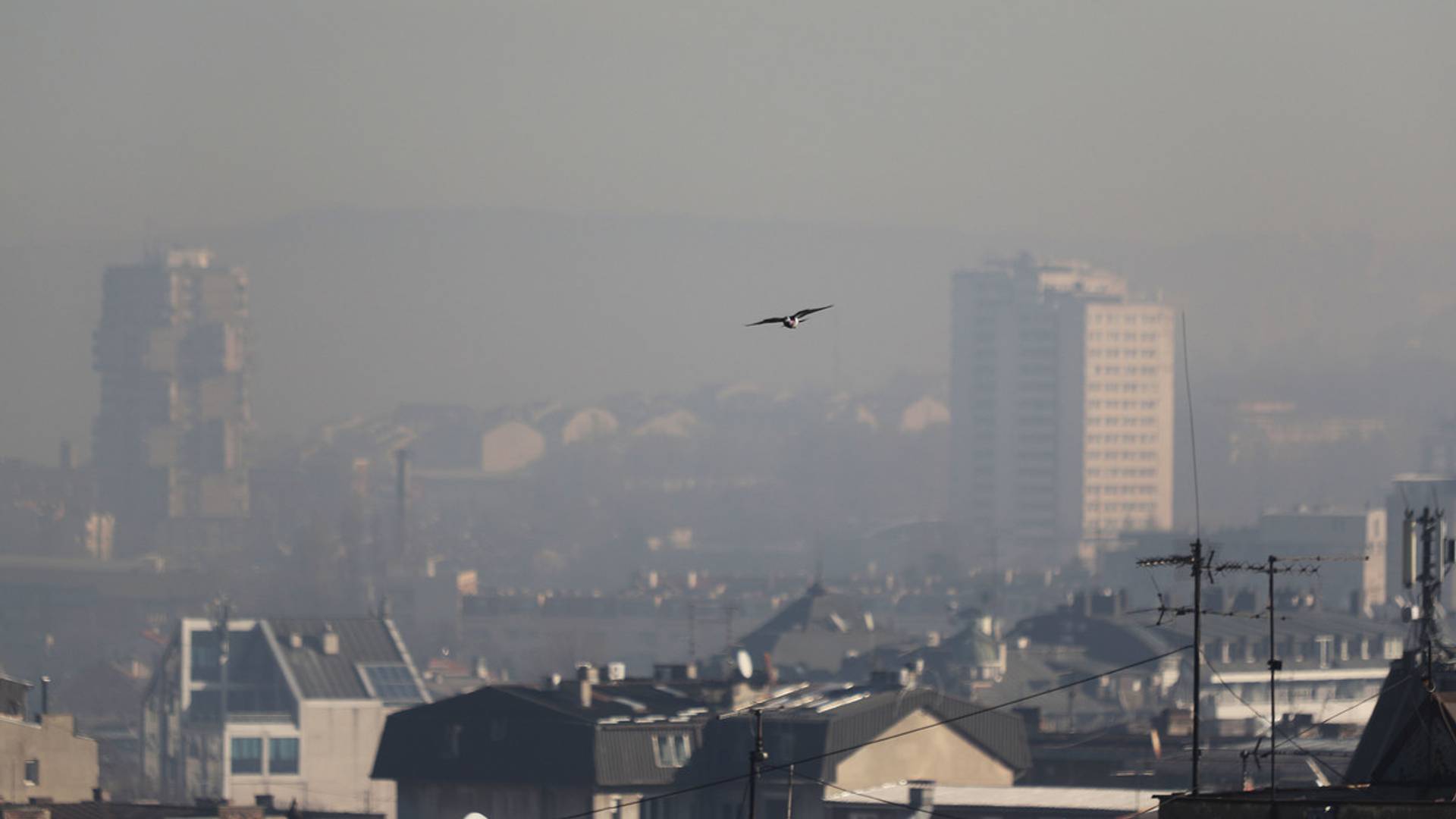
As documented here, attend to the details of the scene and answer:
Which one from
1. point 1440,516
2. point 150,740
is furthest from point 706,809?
point 150,740

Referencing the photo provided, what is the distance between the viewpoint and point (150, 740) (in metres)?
125

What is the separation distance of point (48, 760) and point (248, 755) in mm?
53767

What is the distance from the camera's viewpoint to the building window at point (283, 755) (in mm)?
110312

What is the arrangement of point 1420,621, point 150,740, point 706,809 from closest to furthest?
point 1420,621 < point 706,809 < point 150,740

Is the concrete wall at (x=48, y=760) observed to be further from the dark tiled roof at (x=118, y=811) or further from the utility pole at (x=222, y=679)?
the utility pole at (x=222, y=679)

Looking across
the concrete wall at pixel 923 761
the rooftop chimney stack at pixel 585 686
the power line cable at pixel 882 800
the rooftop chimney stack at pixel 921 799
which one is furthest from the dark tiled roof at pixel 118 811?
the rooftop chimney stack at pixel 585 686

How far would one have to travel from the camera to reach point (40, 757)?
59188 mm

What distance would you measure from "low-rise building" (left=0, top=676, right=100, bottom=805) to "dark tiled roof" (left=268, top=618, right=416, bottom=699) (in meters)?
54.5

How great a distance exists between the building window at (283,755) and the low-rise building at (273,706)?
49 millimetres

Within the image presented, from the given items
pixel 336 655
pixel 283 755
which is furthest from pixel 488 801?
pixel 336 655

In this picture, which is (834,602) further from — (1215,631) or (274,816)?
(274,816)

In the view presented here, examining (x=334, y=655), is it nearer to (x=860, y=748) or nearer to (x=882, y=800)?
(x=860, y=748)

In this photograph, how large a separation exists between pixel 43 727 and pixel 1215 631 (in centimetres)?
9528

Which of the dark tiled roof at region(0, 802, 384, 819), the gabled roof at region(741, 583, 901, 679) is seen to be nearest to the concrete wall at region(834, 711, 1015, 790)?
the dark tiled roof at region(0, 802, 384, 819)
